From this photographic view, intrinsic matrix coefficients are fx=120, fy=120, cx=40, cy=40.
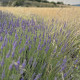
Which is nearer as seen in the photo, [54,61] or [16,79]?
[16,79]

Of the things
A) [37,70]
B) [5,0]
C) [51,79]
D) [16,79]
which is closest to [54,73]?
[51,79]

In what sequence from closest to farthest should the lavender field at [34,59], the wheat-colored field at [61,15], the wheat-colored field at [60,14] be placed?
the lavender field at [34,59]
the wheat-colored field at [61,15]
the wheat-colored field at [60,14]

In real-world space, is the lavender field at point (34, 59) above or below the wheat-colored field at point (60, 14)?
below

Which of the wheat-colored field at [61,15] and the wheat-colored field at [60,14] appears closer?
the wheat-colored field at [61,15]

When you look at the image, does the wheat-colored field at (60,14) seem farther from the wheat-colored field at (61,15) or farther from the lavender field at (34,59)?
the lavender field at (34,59)

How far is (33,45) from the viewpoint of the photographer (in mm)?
1729

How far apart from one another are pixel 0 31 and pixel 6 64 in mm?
874

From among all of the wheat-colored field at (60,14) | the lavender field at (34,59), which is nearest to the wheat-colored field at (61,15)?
the wheat-colored field at (60,14)

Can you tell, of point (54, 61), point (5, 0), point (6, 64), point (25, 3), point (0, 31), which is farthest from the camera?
point (25, 3)

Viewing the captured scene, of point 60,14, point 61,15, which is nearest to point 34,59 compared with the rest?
point 61,15

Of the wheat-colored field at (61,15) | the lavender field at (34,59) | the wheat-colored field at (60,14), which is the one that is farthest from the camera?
the wheat-colored field at (60,14)

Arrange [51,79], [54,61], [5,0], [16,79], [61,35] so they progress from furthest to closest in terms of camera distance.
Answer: [5,0], [61,35], [54,61], [51,79], [16,79]

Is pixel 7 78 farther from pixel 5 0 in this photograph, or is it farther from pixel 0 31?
pixel 5 0

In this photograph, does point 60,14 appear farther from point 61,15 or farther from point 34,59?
point 34,59
